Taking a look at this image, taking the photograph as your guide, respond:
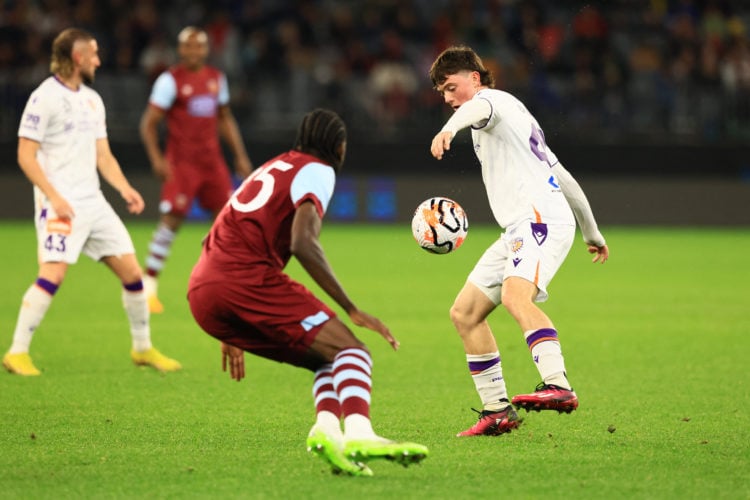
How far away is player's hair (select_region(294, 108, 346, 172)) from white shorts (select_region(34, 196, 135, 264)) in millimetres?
3148

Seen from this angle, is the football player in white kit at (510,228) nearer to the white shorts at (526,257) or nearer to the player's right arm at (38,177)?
the white shorts at (526,257)

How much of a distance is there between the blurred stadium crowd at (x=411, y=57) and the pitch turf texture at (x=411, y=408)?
741 centimetres

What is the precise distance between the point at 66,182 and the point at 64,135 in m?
0.33

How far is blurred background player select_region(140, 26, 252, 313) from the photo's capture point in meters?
12.3

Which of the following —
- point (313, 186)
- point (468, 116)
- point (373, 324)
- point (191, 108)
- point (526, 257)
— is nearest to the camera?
point (373, 324)

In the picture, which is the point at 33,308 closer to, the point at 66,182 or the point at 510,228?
the point at 66,182

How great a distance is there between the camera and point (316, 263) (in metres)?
5.31

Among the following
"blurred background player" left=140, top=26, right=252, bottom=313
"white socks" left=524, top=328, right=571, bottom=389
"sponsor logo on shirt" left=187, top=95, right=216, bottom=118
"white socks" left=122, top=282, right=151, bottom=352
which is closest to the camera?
"white socks" left=524, top=328, right=571, bottom=389

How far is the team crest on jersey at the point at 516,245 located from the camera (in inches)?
255

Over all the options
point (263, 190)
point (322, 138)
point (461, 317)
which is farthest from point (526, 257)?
point (263, 190)

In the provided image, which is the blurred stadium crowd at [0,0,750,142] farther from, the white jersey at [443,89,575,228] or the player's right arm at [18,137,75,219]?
the white jersey at [443,89,575,228]

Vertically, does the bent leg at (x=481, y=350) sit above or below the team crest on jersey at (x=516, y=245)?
below

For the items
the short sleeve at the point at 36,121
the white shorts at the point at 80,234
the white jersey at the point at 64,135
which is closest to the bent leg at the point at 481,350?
the white shorts at the point at 80,234

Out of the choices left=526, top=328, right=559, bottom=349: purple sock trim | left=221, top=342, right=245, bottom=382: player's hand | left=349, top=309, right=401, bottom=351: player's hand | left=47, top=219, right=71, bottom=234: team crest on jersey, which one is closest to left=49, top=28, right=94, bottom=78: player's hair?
left=47, top=219, right=71, bottom=234: team crest on jersey
